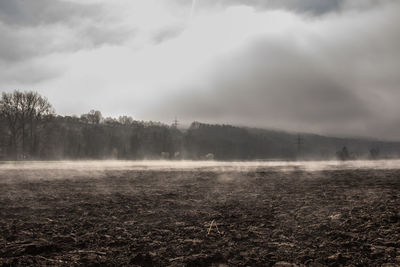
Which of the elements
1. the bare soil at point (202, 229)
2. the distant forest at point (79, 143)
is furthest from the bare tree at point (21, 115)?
the bare soil at point (202, 229)

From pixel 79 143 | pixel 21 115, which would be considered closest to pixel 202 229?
pixel 21 115

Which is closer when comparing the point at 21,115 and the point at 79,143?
the point at 21,115

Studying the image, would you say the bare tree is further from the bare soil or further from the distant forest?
the bare soil

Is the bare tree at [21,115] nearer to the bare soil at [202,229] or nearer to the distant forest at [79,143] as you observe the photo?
the distant forest at [79,143]

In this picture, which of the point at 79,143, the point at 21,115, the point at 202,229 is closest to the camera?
the point at 202,229

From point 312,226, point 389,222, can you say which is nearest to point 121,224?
point 312,226

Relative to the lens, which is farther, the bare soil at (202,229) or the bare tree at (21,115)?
the bare tree at (21,115)

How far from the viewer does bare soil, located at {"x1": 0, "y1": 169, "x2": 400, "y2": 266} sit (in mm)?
4664

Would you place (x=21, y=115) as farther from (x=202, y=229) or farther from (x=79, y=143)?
(x=202, y=229)

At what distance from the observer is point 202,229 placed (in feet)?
19.7

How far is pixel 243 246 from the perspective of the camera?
16.9 feet

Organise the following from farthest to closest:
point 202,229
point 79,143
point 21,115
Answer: point 79,143, point 21,115, point 202,229

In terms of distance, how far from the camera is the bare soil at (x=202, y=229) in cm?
466

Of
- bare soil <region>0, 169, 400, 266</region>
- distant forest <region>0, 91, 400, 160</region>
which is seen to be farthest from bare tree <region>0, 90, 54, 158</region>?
bare soil <region>0, 169, 400, 266</region>
